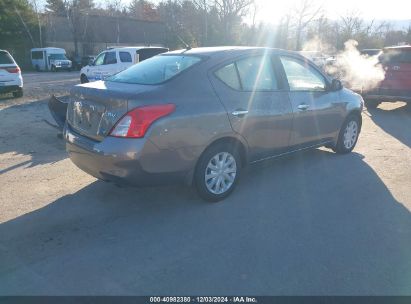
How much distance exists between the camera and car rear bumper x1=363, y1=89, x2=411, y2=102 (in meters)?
10.2

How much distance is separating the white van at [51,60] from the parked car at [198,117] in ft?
101

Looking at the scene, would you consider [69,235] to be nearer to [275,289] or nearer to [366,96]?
[275,289]

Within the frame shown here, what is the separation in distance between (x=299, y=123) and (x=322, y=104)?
600mm

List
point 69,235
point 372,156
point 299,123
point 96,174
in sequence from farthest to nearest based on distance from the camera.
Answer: point 372,156 < point 299,123 < point 96,174 < point 69,235

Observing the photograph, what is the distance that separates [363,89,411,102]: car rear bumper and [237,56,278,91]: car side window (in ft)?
22.6

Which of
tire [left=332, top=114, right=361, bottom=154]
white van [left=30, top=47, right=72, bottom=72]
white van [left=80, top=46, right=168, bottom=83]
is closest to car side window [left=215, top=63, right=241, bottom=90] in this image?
tire [left=332, top=114, right=361, bottom=154]

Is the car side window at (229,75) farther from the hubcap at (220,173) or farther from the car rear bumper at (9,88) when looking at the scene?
the car rear bumper at (9,88)

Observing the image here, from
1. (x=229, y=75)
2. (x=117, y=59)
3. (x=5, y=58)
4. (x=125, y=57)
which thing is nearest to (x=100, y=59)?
(x=117, y=59)

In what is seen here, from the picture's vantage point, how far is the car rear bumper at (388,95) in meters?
10.2

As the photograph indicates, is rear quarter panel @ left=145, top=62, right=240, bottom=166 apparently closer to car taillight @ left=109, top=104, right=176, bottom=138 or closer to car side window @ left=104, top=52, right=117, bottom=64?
car taillight @ left=109, top=104, right=176, bottom=138

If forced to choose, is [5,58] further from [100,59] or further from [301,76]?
[301,76]

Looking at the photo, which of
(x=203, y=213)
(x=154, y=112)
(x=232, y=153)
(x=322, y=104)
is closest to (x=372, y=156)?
(x=322, y=104)

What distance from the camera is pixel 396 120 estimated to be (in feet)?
31.6

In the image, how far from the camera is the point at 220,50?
4.68 meters
